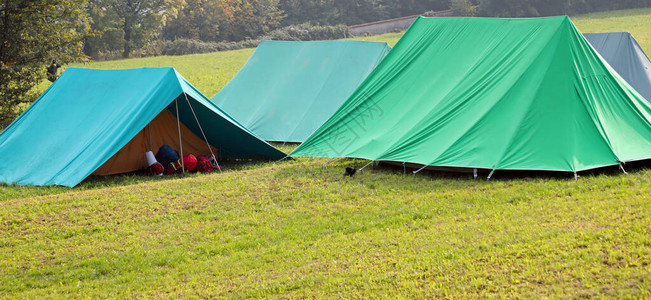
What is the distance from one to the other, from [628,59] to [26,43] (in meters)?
12.9

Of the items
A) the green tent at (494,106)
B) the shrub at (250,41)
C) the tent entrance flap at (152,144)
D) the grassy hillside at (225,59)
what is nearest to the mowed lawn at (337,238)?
the green tent at (494,106)

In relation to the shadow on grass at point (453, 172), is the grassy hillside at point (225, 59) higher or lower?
higher

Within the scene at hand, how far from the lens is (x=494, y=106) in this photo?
808 centimetres

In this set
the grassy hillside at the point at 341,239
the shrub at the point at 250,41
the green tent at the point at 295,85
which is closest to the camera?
the grassy hillside at the point at 341,239

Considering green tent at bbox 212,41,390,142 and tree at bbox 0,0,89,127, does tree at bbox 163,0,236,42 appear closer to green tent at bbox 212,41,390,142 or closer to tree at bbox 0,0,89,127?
tree at bbox 0,0,89,127

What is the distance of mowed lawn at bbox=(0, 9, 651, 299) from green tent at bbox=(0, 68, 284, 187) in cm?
75

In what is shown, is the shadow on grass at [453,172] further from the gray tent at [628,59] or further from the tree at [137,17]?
the tree at [137,17]

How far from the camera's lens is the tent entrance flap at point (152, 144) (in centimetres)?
991

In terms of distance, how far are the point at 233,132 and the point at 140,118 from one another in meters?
1.52

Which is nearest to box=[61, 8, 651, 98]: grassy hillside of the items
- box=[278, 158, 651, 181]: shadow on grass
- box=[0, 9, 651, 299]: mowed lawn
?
box=[278, 158, 651, 181]: shadow on grass

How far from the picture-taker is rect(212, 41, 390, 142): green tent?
13.0 meters

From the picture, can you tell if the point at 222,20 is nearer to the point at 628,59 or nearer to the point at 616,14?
the point at 616,14

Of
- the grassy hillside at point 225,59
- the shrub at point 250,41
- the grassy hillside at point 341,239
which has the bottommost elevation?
the grassy hillside at point 341,239

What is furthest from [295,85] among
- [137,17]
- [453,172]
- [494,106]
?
[137,17]
